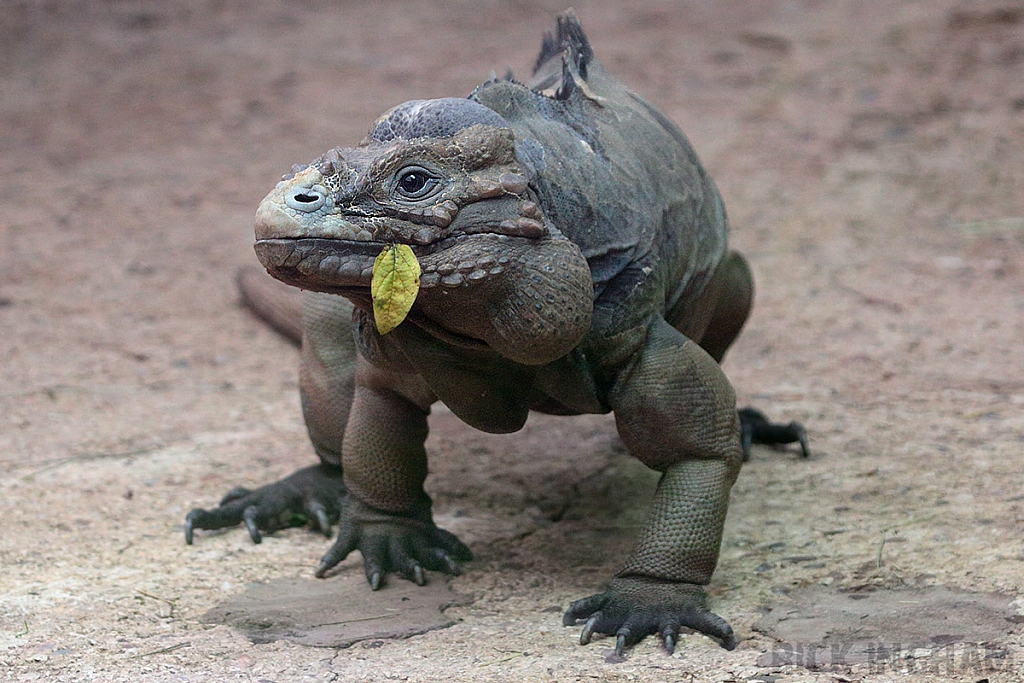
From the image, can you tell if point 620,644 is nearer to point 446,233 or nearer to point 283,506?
point 446,233

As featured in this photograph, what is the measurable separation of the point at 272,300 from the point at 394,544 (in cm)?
325

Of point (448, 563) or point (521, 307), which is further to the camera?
point (448, 563)

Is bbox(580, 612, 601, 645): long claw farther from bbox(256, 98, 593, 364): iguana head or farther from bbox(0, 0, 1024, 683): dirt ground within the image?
bbox(256, 98, 593, 364): iguana head

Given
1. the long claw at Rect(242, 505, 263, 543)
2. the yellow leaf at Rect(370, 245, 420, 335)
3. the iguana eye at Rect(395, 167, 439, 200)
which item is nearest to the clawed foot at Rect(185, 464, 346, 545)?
the long claw at Rect(242, 505, 263, 543)

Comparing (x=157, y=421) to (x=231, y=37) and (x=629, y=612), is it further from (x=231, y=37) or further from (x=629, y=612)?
(x=231, y=37)

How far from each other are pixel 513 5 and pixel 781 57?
3.54 meters

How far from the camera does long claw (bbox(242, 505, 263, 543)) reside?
222 inches

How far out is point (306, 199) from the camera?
3.93 m

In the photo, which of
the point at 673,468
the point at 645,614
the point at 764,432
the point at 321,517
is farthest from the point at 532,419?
the point at 645,614

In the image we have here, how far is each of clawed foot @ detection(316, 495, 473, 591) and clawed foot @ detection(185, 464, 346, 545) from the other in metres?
0.44

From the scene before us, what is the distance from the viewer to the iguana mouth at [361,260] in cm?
388

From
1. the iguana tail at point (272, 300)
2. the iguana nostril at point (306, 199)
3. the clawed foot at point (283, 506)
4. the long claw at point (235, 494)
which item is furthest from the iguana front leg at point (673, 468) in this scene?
the iguana tail at point (272, 300)

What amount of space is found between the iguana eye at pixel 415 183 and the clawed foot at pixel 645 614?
5.51 ft

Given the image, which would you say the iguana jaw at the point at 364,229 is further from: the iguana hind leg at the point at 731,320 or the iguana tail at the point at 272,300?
the iguana tail at the point at 272,300
